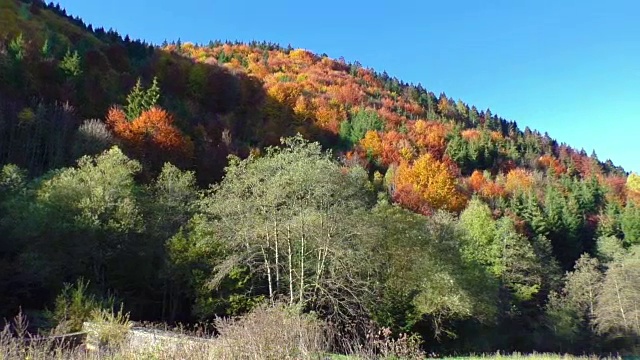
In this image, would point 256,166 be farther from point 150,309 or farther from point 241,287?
point 150,309

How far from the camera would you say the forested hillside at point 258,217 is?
21.0 metres

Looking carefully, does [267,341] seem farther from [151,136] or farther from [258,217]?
[151,136]

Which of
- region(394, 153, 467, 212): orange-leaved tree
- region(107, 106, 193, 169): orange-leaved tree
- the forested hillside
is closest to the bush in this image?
the forested hillside

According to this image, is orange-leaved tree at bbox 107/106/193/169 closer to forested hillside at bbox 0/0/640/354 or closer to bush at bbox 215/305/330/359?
forested hillside at bbox 0/0/640/354

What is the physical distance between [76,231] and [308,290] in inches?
437

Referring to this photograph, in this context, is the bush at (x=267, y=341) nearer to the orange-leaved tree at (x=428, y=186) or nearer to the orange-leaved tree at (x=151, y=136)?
the orange-leaved tree at (x=151, y=136)

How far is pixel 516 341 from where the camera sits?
111 ft

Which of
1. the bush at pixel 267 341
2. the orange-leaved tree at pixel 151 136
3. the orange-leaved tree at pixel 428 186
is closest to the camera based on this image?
the bush at pixel 267 341

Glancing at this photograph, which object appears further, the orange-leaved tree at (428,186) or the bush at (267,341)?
the orange-leaved tree at (428,186)

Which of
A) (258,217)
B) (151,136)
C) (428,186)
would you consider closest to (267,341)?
(258,217)

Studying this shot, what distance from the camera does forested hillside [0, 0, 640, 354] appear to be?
69.1 ft

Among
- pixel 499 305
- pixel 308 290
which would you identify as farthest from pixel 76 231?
pixel 499 305

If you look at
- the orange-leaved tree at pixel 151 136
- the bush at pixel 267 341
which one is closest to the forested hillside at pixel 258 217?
the orange-leaved tree at pixel 151 136

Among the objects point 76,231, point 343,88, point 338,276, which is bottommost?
point 338,276
